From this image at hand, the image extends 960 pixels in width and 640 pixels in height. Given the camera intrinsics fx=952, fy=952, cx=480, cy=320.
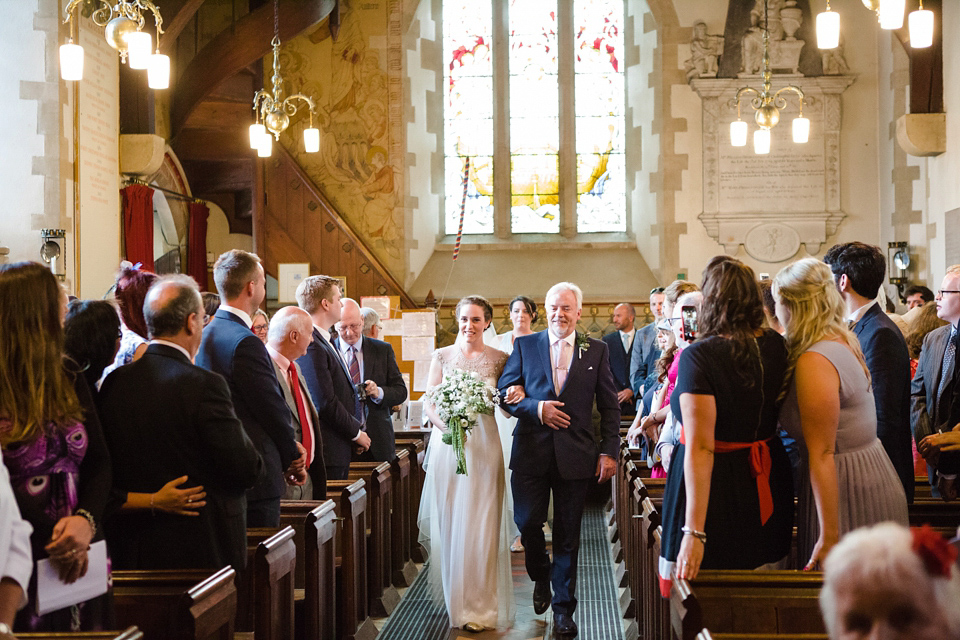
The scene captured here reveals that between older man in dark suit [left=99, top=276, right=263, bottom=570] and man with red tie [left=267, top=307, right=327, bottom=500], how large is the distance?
103cm

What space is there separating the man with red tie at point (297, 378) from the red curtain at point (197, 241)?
22.4 ft

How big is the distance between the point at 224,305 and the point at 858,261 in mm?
2086

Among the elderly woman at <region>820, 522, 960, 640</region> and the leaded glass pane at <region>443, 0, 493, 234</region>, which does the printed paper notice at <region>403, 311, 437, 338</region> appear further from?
the elderly woman at <region>820, 522, 960, 640</region>

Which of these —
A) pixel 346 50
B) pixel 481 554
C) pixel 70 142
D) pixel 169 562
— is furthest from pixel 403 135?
pixel 169 562

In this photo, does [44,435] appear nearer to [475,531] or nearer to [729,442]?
[729,442]

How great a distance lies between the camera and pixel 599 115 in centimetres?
1142

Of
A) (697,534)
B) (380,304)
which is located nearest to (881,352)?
(697,534)

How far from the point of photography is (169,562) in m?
2.58

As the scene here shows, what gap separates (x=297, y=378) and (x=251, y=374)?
57 centimetres

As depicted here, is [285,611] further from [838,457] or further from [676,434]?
[838,457]

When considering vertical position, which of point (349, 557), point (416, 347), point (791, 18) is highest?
point (791, 18)

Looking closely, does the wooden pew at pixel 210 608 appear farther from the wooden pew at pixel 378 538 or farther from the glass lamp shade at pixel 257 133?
the glass lamp shade at pixel 257 133

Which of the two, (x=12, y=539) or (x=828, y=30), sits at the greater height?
(x=828, y=30)

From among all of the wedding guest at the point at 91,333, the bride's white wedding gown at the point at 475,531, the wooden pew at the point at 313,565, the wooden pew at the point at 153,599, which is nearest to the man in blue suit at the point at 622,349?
the bride's white wedding gown at the point at 475,531
